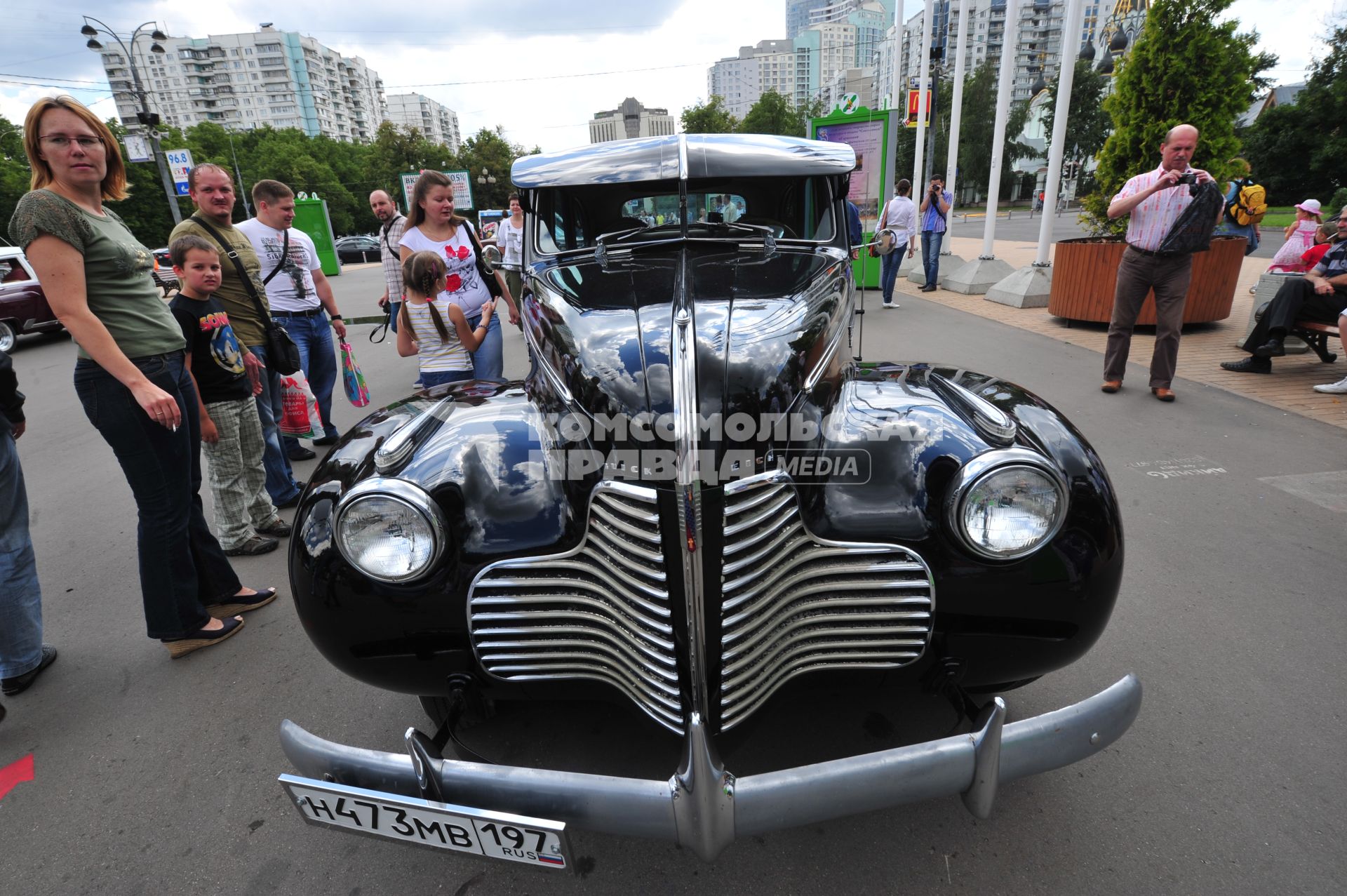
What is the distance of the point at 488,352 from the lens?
170 inches

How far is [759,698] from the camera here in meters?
1.73

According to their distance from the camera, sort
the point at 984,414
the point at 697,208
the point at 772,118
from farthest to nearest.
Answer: the point at 772,118 → the point at 697,208 → the point at 984,414

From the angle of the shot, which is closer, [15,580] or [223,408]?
[15,580]

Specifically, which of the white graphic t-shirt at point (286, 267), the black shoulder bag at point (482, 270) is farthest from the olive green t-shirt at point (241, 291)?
the black shoulder bag at point (482, 270)

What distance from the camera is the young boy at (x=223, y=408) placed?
3135 mm

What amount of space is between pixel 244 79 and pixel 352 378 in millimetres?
122832

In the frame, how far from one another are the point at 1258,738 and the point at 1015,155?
68.8m

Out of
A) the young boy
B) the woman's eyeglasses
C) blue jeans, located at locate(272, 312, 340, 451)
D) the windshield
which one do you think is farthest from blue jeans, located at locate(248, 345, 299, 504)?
the windshield

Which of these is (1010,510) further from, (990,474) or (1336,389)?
(1336,389)

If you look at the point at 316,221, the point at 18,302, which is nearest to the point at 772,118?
the point at 316,221

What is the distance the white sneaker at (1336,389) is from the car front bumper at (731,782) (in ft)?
19.6

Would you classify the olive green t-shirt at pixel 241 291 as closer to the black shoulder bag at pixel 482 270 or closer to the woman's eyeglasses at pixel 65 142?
the black shoulder bag at pixel 482 270

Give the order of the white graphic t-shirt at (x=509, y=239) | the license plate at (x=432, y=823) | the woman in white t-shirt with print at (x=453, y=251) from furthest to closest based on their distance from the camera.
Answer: the white graphic t-shirt at (x=509, y=239) → the woman in white t-shirt with print at (x=453, y=251) → the license plate at (x=432, y=823)

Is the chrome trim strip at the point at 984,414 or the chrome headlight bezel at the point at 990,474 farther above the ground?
the chrome trim strip at the point at 984,414
